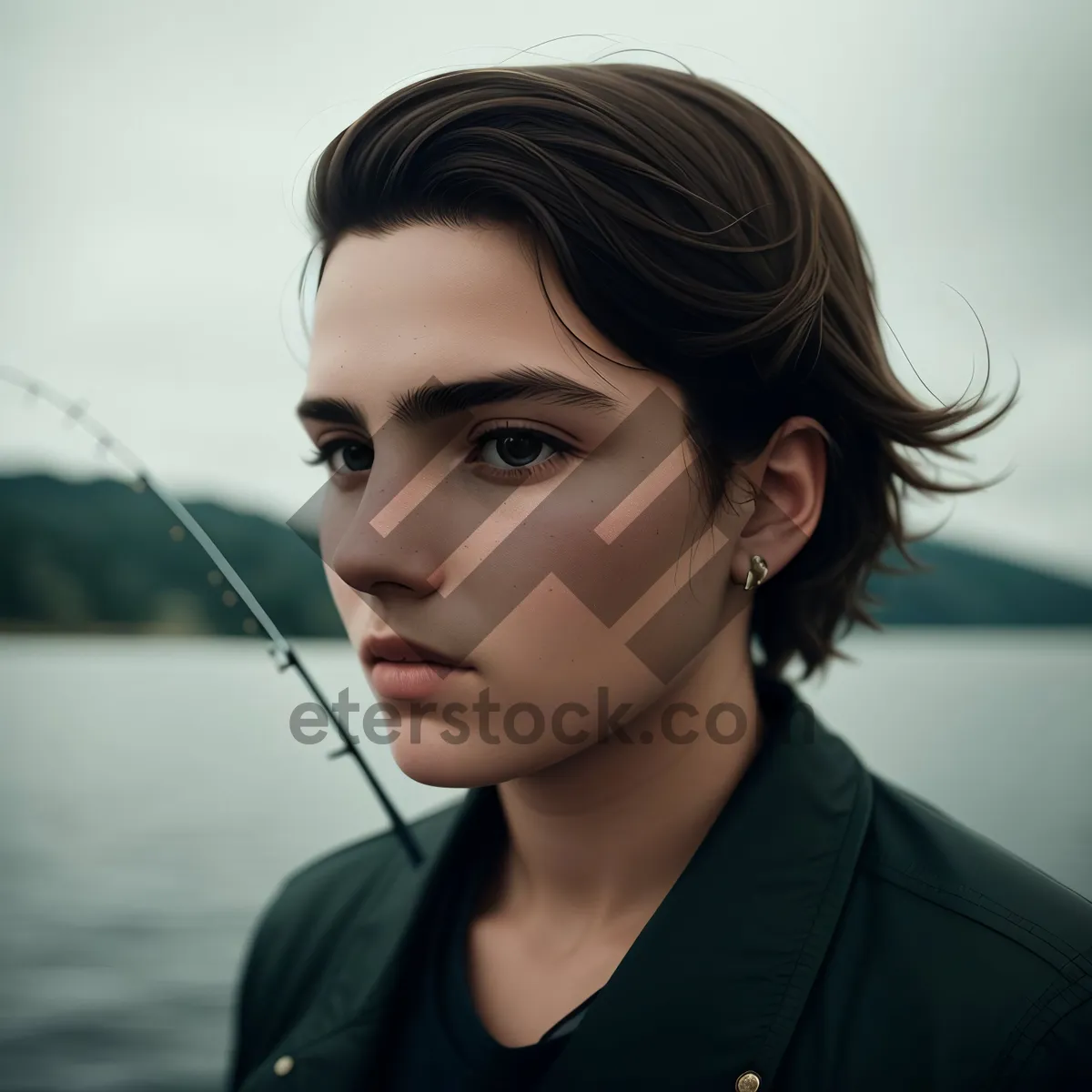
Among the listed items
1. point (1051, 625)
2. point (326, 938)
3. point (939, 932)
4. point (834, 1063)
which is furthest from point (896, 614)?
point (326, 938)

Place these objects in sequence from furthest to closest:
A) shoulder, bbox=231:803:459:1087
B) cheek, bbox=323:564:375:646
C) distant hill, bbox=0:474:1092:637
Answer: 1. distant hill, bbox=0:474:1092:637
2. shoulder, bbox=231:803:459:1087
3. cheek, bbox=323:564:375:646

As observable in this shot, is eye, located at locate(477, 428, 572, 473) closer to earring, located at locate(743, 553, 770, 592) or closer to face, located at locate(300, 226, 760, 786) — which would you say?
face, located at locate(300, 226, 760, 786)

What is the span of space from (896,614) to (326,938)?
86 cm

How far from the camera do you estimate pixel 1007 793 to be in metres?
1.75

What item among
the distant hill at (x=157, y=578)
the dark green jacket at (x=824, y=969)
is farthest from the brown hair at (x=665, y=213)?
the distant hill at (x=157, y=578)

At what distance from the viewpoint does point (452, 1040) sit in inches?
37.3

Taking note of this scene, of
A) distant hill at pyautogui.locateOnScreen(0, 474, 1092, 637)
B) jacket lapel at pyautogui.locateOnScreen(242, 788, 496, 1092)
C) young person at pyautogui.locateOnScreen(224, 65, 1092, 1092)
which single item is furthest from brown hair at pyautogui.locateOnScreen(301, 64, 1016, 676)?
distant hill at pyautogui.locateOnScreen(0, 474, 1092, 637)

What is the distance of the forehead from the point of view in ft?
2.60

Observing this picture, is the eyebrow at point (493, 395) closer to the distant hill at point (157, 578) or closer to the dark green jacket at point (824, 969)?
the dark green jacket at point (824, 969)

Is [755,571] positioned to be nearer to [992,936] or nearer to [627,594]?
[627,594]

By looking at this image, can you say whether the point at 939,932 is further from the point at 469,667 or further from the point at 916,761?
the point at 916,761

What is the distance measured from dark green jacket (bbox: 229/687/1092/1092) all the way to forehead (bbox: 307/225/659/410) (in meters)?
0.43

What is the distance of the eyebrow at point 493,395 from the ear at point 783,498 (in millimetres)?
192

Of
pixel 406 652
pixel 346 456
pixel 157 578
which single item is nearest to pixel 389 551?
pixel 406 652
